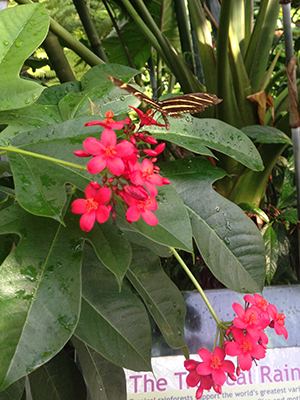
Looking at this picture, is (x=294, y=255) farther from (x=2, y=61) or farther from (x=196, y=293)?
(x=2, y=61)

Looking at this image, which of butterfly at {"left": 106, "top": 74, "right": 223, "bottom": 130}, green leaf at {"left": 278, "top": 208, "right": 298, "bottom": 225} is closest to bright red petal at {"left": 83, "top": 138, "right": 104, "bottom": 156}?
butterfly at {"left": 106, "top": 74, "right": 223, "bottom": 130}

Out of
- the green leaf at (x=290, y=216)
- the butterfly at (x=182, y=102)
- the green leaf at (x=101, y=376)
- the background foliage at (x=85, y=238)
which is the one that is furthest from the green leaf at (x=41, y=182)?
the green leaf at (x=290, y=216)

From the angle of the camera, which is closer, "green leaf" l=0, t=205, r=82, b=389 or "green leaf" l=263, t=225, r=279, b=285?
"green leaf" l=0, t=205, r=82, b=389

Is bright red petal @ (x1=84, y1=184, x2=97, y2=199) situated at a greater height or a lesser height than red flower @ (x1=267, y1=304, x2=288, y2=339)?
greater

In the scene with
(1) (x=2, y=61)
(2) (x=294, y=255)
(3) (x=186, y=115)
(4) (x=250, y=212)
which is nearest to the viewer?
(1) (x=2, y=61)

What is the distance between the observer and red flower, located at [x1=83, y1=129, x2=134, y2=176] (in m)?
0.30

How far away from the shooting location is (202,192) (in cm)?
52

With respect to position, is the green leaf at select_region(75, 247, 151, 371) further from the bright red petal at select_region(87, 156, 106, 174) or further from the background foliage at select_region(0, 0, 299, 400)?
the bright red petal at select_region(87, 156, 106, 174)

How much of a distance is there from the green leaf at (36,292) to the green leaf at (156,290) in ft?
0.48

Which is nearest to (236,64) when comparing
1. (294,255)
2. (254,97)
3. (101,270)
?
(254,97)

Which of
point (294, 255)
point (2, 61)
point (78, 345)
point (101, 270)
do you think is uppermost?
point (2, 61)

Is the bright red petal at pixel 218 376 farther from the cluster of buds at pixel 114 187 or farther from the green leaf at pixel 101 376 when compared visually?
the cluster of buds at pixel 114 187

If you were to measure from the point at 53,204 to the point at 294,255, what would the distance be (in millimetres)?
777

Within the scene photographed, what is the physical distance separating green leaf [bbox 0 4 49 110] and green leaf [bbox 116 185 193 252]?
8.0 inches
